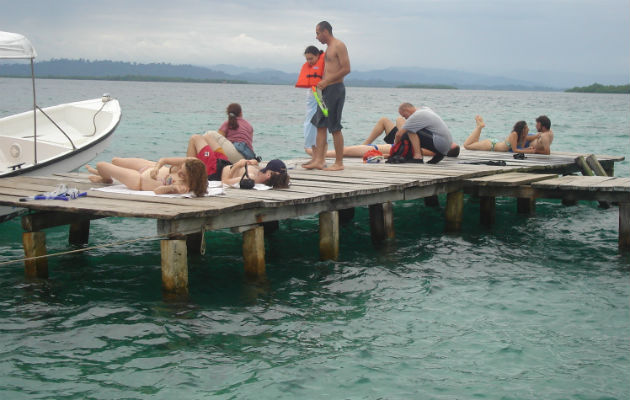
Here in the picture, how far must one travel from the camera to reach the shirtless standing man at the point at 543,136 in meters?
13.8

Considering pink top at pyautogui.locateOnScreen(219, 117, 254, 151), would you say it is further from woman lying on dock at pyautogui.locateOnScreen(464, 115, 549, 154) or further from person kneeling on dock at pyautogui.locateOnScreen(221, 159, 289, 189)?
woman lying on dock at pyautogui.locateOnScreen(464, 115, 549, 154)

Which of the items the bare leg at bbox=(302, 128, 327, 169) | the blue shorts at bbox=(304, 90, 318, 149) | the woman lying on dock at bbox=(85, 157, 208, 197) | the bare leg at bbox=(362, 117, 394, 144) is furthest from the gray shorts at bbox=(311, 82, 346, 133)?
the bare leg at bbox=(362, 117, 394, 144)

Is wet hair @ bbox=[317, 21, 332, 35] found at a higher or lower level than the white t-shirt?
higher

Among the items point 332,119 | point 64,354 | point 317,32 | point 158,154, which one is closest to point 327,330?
point 64,354

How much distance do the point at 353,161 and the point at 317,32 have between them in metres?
3.24

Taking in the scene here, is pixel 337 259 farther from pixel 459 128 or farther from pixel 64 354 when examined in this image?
pixel 459 128

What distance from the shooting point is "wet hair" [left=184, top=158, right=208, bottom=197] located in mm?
7527

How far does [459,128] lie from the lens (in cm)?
4466

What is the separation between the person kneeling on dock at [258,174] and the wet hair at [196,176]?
2.75ft

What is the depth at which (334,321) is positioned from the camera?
273 inches

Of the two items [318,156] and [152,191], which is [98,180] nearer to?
[152,191]

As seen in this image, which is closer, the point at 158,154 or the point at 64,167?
the point at 64,167

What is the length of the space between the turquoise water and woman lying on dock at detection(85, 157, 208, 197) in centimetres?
112

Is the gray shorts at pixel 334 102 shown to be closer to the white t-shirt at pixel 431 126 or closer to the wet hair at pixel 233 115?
the wet hair at pixel 233 115
